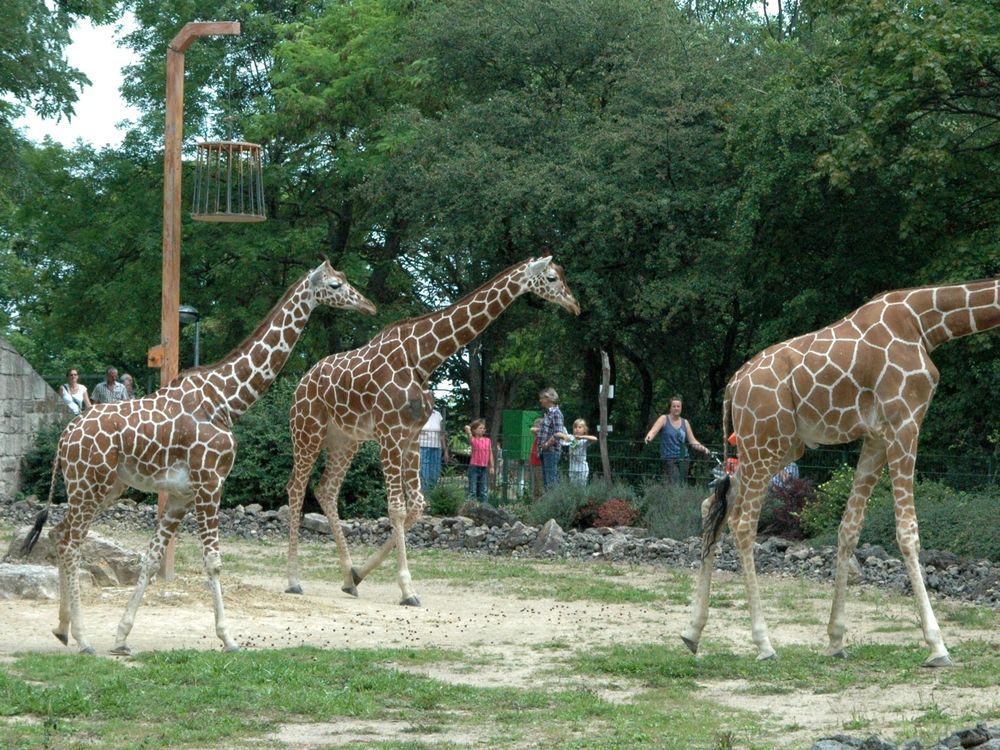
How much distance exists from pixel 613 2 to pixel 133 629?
22.3 m

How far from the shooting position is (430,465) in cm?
2425

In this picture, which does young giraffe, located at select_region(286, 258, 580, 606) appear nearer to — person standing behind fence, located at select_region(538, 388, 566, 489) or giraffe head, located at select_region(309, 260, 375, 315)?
giraffe head, located at select_region(309, 260, 375, 315)

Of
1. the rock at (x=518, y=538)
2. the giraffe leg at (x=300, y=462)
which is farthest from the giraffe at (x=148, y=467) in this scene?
the rock at (x=518, y=538)

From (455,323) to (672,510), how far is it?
7.01 meters

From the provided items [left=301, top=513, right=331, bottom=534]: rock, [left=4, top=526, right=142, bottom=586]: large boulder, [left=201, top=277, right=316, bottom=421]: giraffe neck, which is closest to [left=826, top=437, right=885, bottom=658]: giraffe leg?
[left=201, top=277, right=316, bottom=421]: giraffe neck

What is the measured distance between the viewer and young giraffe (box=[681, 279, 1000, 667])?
1081cm

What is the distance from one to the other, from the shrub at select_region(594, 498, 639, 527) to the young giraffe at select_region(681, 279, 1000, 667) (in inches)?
390

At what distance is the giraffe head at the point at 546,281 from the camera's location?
14984 mm

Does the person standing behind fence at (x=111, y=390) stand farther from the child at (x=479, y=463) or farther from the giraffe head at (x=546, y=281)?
the giraffe head at (x=546, y=281)

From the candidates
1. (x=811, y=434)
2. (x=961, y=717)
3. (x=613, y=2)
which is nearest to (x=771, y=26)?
(x=613, y=2)

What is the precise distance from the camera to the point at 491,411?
40.0 meters

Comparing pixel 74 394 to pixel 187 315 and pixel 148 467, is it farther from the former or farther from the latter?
pixel 148 467

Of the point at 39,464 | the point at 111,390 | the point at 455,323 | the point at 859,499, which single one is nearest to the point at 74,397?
the point at 39,464

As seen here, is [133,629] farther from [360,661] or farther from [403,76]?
[403,76]
